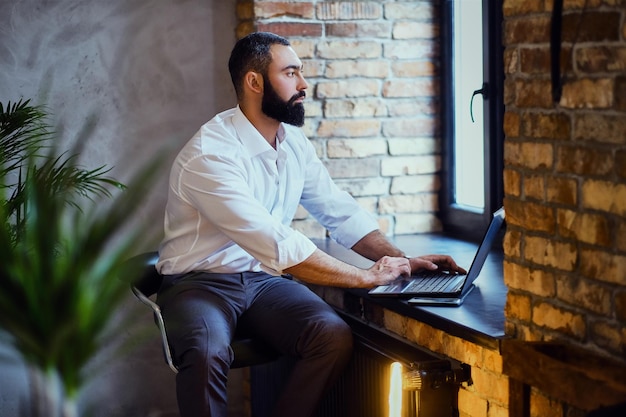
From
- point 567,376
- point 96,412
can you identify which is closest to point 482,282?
point 567,376

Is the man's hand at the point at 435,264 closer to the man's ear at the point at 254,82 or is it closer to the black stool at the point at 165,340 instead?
the black stool at the point at 165,340

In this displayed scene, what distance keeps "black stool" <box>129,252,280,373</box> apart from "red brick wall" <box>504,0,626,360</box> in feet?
3.02

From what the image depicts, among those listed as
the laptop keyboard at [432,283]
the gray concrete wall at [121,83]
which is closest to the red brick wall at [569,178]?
the laptop keyboard at [432,283]

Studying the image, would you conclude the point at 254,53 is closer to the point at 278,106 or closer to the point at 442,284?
the point at 278,106

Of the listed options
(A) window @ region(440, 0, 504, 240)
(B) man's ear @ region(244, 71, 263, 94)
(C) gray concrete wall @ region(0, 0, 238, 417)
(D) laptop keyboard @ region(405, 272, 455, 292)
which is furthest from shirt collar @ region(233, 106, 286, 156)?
(A) window @ region(440, 0, 504, 240)

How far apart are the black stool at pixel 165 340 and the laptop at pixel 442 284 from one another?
0.40 meters

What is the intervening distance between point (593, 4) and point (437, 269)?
54.7 inches

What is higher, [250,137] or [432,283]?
[250,137]

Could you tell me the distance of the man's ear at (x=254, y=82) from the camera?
339 cm

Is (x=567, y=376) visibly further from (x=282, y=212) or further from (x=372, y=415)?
(x=282, y=212)

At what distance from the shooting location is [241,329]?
327cm

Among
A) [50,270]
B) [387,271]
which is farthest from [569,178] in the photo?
[50,270]

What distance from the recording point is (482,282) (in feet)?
10.4

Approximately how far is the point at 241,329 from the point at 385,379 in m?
0.54
